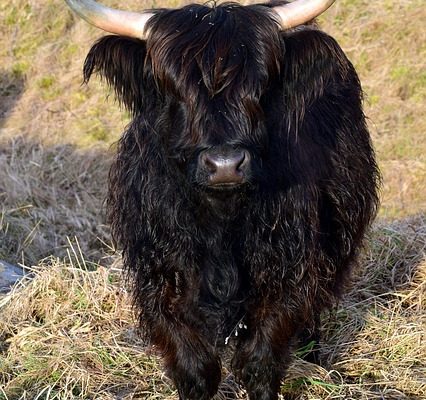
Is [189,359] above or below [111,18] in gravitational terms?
below

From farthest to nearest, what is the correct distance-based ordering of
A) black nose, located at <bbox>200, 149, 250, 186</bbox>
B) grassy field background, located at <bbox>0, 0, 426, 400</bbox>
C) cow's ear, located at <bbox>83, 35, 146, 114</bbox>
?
grassy field background, located at <bbox>0, 0, 426, 400</bbox>
cow's ear, located at <bbox>83, 35, 146, 114</bbox>
black nose, located at <bbox>200, 149, 250, 186</bbox>

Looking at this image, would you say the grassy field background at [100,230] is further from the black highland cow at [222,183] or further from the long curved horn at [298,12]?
the long curved horn at [298,12]

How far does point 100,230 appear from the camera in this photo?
7.54 metres

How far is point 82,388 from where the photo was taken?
3969mm

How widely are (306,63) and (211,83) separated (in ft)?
1.42

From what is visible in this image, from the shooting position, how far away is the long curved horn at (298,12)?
3.37 metres

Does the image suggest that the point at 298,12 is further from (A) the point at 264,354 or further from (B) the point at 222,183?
(A) the point at 264,354

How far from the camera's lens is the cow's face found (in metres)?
3.13

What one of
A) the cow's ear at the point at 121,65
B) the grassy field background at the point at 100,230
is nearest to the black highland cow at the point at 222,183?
the cow's ear at the point at 121,65

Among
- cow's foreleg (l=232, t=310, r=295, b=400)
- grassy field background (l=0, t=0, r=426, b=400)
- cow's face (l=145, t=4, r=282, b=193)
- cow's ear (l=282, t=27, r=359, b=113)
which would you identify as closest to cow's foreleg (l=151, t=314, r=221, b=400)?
cow's foreleg (l=232, t=310, r=295, b=400)

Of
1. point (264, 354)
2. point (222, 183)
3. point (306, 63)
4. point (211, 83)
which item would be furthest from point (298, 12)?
point (264, 354)

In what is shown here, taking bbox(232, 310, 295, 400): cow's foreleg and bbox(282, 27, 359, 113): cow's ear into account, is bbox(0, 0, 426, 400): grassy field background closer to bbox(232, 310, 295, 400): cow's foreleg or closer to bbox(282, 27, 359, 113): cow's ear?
bbox(232, 310, 295, 400): cow's foreleg

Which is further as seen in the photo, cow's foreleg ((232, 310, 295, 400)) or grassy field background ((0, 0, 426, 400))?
grassy field background ((0, 0, 426, 400))

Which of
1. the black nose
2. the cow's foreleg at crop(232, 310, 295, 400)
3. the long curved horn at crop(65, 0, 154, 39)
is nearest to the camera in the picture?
the black nose
